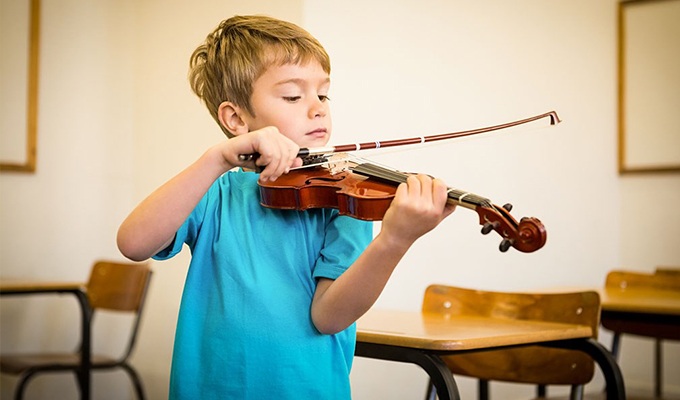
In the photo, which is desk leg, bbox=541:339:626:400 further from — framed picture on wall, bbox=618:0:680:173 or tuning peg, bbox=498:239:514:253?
framed picture on wall, bbox=618:0:680:173

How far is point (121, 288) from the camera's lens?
364cm

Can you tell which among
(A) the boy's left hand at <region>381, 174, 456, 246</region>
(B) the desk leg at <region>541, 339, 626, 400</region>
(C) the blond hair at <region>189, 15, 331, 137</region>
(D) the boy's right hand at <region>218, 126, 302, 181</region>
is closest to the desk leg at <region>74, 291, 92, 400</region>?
(B) the desk leg at <region>541, 339, 626, 400</region>

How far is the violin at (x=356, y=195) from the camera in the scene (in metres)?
1.14

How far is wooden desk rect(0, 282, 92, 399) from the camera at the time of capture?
10.8ft

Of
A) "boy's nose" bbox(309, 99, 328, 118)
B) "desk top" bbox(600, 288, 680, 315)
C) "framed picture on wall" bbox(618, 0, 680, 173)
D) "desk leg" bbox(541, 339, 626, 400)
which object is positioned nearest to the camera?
"boy's nose" bbox(309, 99, 328, 118)

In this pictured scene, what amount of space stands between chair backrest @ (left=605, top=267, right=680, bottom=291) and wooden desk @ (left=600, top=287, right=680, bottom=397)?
0.28 ft

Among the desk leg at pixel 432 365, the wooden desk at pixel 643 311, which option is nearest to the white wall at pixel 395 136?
the wooden desk at pixel 643 311

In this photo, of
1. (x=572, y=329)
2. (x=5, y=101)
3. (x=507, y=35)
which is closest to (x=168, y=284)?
(x=5, y=101)

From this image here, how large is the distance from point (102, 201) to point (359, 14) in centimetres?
167

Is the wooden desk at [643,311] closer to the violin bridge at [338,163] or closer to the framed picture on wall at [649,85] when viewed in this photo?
the violin bridge at [338,163]

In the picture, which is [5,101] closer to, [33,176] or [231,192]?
[33,176]

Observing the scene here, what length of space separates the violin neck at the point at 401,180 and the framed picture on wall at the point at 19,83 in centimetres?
290

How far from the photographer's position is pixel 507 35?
384 cm

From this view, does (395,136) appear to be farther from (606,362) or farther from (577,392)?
(606,362)
